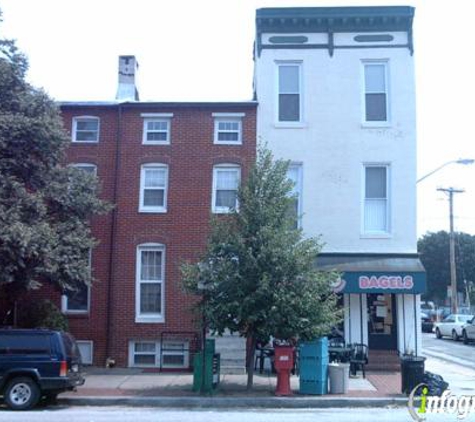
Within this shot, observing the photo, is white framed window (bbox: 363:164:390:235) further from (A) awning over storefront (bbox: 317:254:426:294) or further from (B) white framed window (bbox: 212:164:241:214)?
(B) white framed window (bbox: 212:164:241:214)

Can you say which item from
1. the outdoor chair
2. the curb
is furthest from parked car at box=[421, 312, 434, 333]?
the curb

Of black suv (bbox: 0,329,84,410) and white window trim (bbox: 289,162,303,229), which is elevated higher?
white window trim (bbox: 289,162,303,229)

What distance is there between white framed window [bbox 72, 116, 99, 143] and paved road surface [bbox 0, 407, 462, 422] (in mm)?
9822

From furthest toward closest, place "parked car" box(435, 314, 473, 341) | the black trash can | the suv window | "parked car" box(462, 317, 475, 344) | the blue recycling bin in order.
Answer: "parked car" box(435, 314, 473, 341) < "parked car" box(462, 317, 475, 344) < the blue recycling bin < the black trash can < the suv window

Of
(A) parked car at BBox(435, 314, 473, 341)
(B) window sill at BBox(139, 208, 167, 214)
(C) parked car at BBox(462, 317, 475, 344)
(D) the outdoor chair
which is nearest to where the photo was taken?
(D) the outdoor chair

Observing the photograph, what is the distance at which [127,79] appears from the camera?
23.1 m

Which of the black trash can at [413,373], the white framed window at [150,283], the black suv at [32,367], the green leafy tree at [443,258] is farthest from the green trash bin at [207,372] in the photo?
the green leafy tree at [443,258]

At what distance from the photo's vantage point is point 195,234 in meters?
20.6

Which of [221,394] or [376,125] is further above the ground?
[376,125]

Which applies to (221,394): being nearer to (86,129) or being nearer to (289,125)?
(289,125)

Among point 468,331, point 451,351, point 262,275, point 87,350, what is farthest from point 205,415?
point 468,331

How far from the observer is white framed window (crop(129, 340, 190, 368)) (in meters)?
20.3

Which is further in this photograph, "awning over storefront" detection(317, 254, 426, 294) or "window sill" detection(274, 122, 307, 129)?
"window sill" detection(274, 122, 307, 129)

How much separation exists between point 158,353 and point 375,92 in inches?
417
